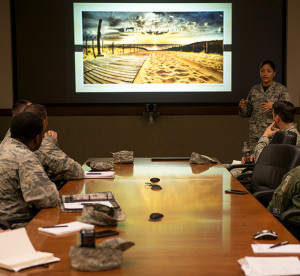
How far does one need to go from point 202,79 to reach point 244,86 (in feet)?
1.99

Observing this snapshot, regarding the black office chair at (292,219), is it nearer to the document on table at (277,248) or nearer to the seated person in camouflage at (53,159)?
the document on table at (277,248)

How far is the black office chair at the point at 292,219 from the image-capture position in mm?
2963

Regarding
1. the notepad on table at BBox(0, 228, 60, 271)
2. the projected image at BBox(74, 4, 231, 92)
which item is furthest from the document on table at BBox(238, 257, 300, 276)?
the projected image at BBox(74, 4, 231, 92)

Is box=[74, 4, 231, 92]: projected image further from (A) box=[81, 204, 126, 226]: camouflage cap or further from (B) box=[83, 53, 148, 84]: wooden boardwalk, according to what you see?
(A) box=[81, 204, 126, 226]: camouflage cap

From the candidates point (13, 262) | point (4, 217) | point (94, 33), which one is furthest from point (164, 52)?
point (13, 262)

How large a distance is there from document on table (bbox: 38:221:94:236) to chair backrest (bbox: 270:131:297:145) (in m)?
2.45

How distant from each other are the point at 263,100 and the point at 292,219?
366 centimetres

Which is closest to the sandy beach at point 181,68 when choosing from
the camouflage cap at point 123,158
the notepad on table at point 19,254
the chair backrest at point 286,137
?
the camouflage cap at point 123,158

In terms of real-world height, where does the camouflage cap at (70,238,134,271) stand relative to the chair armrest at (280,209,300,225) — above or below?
above

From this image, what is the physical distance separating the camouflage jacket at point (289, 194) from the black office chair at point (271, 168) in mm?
529

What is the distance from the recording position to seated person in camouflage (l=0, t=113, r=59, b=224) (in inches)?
111

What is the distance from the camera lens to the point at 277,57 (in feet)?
24.2

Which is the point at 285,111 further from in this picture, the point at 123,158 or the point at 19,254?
the point at 19,254

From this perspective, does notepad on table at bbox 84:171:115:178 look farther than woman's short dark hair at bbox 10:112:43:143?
Yes
